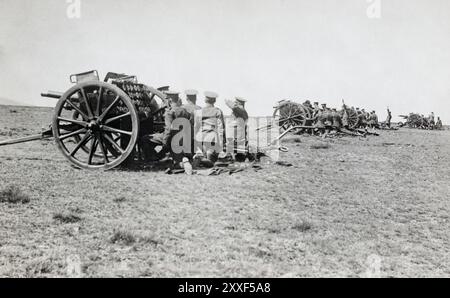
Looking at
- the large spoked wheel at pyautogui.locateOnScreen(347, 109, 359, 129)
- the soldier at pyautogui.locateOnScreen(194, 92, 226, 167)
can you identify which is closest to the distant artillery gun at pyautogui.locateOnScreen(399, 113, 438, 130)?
the large spoked wheel at pyautogui.locateOnScreen(347, 109, 359, 129)

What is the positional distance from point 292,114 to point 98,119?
15.0 metres

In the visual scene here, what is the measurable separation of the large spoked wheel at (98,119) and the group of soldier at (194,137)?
2.63 feet

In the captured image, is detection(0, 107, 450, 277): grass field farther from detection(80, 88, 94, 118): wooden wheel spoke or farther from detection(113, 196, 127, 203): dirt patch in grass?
detection(80, 88, 94, 118): wooden wheel spoke

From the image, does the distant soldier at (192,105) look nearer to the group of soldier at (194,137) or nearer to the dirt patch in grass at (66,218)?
the group of soldier at (194,137)

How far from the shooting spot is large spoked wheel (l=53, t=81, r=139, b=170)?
707cm

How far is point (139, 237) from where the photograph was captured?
3.94 m

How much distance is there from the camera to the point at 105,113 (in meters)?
7.28

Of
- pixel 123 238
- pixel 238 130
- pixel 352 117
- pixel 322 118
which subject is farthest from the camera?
pixel 352 117

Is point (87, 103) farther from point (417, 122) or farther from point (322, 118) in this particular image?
point (417, 122)

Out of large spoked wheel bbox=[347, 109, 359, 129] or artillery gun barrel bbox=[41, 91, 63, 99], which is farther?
large spoked wheel bbox=[347, 109, 359, 129]

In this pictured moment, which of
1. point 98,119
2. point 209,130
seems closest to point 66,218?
point 98,119
